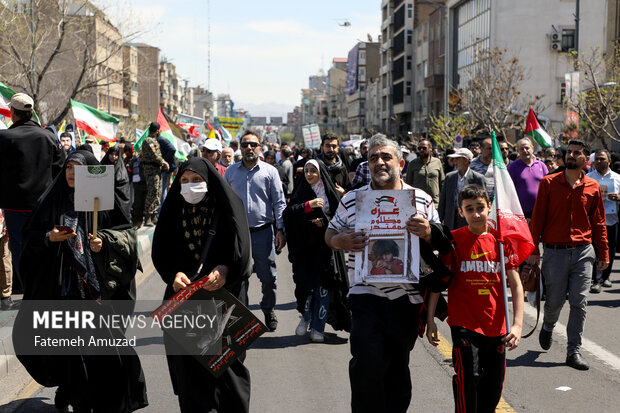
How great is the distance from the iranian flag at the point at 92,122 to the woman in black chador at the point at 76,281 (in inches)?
278

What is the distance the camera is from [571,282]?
24.4 feet

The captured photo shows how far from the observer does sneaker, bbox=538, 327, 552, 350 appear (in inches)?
301

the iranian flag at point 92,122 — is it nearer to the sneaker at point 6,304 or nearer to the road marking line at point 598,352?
the sneaker at point 6,304

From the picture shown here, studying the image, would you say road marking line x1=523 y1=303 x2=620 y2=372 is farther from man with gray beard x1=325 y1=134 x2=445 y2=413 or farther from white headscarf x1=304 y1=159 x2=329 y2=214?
man with gray beard x1=325 y1=134 x2=445 y2=413

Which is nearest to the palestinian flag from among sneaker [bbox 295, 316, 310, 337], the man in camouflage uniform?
sneaker [bbox 295, 316, 310, 337]

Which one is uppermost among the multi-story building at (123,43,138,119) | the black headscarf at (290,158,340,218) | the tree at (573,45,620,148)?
the multi-story building at (123,43,138,119)

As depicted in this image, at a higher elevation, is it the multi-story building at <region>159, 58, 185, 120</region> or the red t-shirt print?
the multi-story building at <region>159, 58, 185, 120</region>

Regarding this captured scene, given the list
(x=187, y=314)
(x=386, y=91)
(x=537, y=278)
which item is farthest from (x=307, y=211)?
(x=386, y=91)

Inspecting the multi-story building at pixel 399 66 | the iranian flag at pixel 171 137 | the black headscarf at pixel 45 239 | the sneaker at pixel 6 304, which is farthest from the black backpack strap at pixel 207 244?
the multi-story building at pixel 399 66

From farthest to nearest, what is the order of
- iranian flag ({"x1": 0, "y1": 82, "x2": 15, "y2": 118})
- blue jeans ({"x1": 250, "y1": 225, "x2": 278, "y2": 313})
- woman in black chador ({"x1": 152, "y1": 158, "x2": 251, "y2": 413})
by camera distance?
iranian flag ({"x1": 0, "y1": 82, "x2": 15, "y2": 118}), blue jeans ({"x1": 250, "y1": 225, "x2": 278, "y2": 313}), woman in black chador ({"x1": 152, "y1": 158, "x2": 251, "y2": 413})

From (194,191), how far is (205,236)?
325 millimetres

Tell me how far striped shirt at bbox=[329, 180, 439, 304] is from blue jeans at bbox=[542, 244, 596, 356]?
299cm

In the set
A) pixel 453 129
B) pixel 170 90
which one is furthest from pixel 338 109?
pixel 453 129

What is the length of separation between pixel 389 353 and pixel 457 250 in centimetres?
77
